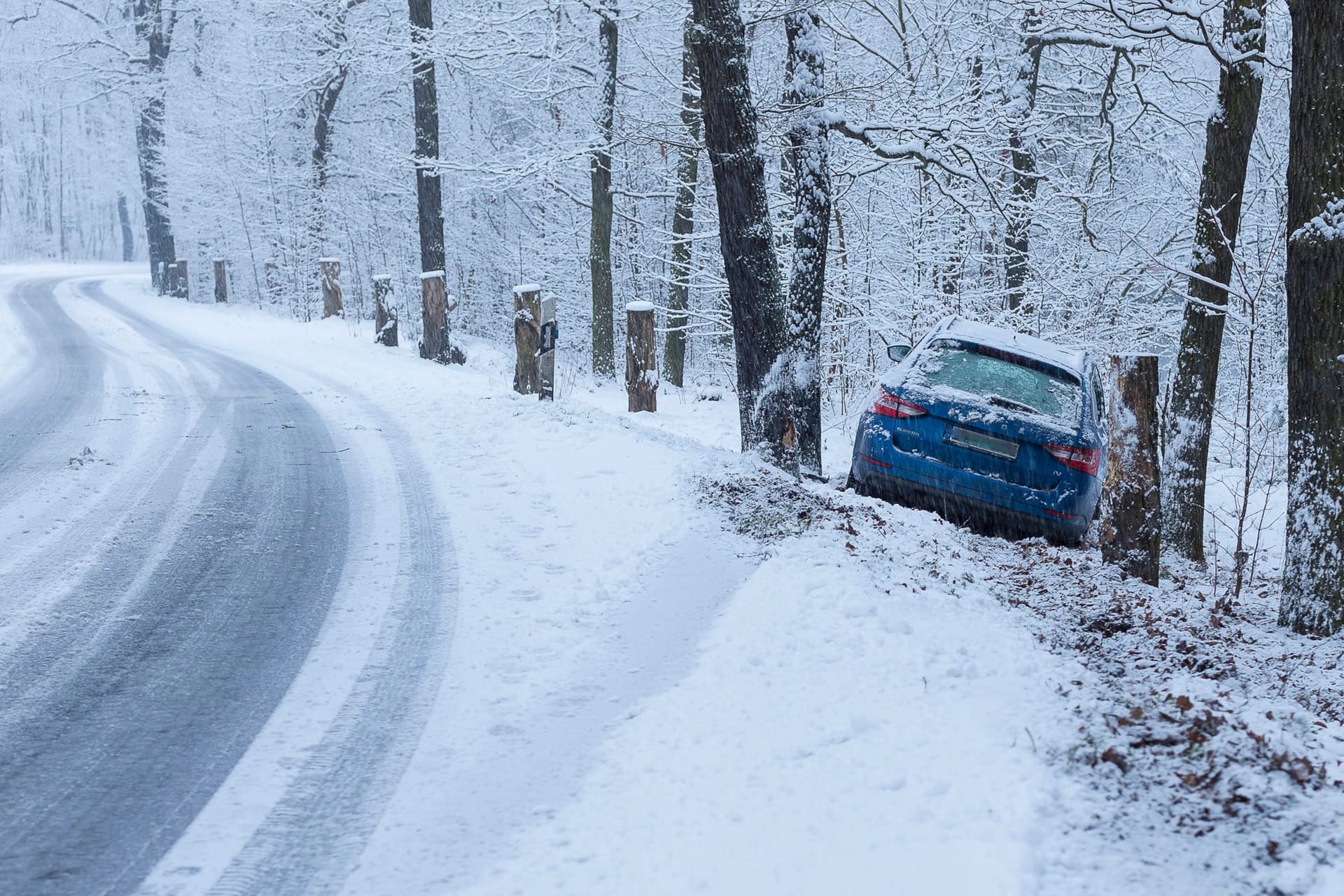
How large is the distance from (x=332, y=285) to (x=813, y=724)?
21066 millimetres

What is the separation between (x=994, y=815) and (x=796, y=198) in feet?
22.2

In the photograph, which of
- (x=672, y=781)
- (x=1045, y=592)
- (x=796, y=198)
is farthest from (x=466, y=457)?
(x=672, y=781)

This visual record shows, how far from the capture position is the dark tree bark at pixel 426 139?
15828mm

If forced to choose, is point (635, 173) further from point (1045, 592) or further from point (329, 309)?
point (1045, 592)

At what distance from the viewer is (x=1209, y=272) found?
8.21 m

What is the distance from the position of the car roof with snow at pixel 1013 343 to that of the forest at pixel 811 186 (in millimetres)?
848

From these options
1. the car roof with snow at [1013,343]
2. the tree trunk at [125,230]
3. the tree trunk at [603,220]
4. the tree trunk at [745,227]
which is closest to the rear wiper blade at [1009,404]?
the car roof with snow at [1013,343]

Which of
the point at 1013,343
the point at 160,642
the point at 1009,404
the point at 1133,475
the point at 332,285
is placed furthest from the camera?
the point at 332,285

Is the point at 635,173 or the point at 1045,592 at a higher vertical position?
the point at 635,173

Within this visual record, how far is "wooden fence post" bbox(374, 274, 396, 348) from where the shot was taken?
688 inches

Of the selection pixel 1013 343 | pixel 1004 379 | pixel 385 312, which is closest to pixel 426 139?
pixel 385 312

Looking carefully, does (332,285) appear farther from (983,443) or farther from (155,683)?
(155,683)

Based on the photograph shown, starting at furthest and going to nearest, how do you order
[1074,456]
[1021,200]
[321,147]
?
[321,147]
[1021,200]
[1074,456]

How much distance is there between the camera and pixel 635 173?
23.0 metres
